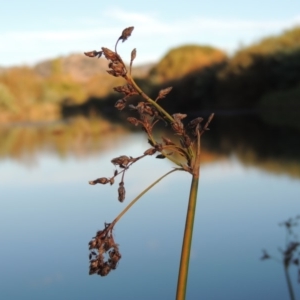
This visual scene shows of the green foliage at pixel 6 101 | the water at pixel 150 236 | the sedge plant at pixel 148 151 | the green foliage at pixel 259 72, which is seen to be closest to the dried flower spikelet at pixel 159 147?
the sedge plant at pixel 148 151

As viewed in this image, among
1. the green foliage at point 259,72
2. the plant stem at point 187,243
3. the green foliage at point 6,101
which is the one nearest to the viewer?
the plant stem at point 187,243

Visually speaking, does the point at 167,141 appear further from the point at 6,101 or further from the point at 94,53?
the point at 6,101

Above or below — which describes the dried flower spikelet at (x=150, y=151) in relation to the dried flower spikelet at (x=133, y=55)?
below

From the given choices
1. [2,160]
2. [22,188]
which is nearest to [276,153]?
[22,188]

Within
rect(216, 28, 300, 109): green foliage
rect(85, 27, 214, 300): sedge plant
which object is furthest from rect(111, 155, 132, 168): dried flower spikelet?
rect(216, 28, 300, 109): green foliage

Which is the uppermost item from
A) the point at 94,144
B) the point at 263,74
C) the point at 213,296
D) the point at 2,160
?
the point at 263,74

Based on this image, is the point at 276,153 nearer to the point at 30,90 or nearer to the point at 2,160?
the point at 2,160

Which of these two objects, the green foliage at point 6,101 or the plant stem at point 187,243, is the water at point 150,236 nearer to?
the plant stem at point 187,243

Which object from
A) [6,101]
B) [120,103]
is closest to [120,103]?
[120,103]
